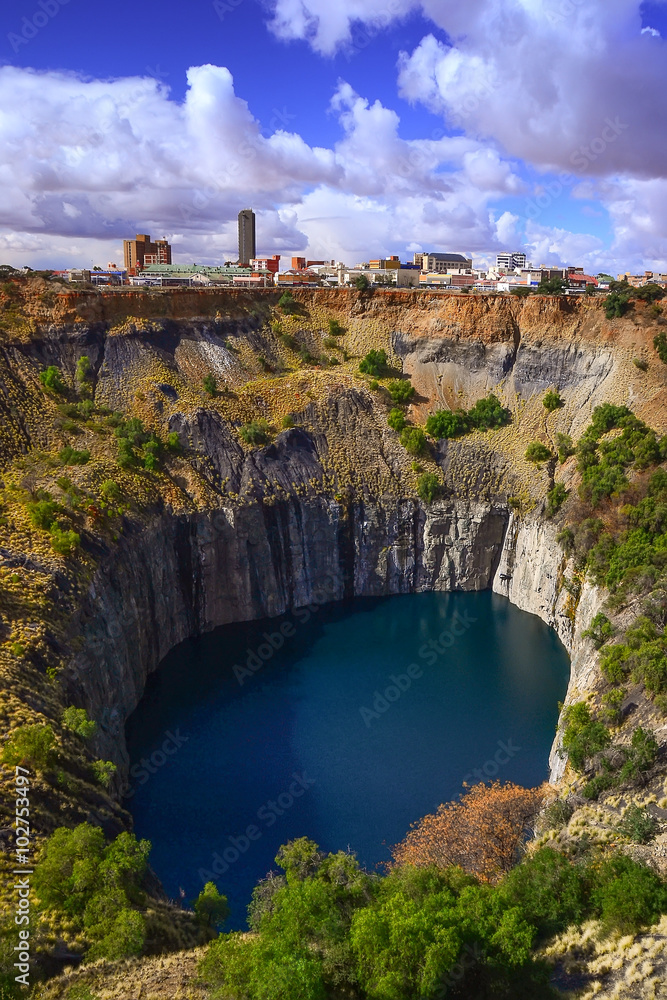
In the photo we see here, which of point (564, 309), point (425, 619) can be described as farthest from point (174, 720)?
point (564, 309)

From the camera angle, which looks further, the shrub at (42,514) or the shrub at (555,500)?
the shrub at (555,500)

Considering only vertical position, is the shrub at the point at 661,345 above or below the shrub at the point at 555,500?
above

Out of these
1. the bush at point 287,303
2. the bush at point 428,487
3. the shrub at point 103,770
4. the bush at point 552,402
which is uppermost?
the bush at point 287,303

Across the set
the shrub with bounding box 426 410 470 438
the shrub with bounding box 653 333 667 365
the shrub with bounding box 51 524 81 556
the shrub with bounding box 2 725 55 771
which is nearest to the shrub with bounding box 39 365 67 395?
the shrub with bounding box 51 524 81 556

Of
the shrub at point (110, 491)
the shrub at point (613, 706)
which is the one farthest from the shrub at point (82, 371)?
the shrub at point (613, 706)

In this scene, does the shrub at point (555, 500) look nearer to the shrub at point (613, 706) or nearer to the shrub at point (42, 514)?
the shrub at point (613, 706)

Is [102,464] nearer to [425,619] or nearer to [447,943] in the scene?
[425,619]

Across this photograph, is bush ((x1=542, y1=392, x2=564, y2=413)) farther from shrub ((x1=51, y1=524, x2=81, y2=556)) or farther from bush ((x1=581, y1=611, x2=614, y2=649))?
shrub ((x1=51, y1=524, x2=81, y2=556))
